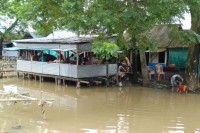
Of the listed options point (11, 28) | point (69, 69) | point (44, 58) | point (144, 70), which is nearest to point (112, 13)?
point (69, 69)

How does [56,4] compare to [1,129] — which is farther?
[56,4]

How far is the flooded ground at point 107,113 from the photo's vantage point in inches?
440

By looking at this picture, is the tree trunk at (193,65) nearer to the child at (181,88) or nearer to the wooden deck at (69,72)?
the child at (181,88)

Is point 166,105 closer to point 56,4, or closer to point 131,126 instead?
point 131,126

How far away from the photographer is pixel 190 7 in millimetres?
13758

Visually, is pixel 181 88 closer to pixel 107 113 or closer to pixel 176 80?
pixel 176 80

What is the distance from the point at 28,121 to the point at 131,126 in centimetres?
353

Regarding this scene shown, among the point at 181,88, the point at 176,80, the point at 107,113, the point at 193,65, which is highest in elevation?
the point at 193,65

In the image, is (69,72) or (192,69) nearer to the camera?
(192,69)

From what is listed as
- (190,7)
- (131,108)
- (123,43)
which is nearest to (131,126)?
(131,108)

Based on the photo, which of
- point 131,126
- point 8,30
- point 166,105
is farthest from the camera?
point 8,30

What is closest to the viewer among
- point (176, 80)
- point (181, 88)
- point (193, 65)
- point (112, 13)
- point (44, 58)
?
point (112, 13)

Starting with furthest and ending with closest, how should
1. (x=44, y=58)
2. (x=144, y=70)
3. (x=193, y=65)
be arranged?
Result: (x=44, y=58), (x=144, y=70), (x=193, y=65)

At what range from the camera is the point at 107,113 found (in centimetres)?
1338
